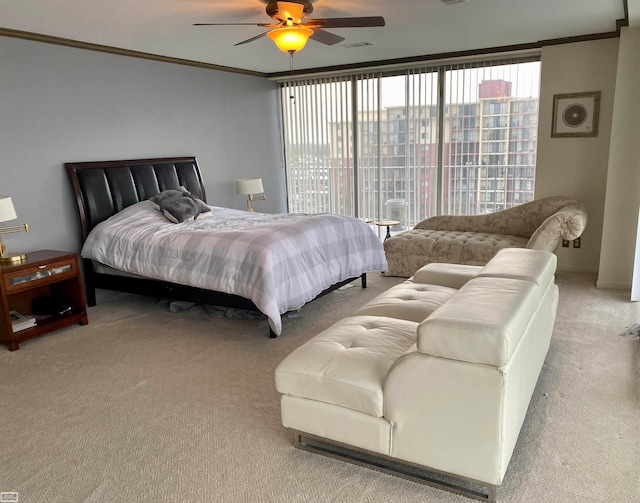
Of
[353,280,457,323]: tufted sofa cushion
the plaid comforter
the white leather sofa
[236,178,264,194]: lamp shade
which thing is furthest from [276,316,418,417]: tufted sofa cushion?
[236,178,264,194]: lamp shade

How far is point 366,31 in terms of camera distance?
469 cm

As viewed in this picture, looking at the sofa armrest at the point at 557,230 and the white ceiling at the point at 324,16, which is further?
the sofa armrest at the point at 557,230

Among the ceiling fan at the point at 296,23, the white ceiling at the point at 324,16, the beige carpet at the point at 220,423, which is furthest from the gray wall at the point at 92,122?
the ceiling fan at the point at 296,23

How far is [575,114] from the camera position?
5.35 metres

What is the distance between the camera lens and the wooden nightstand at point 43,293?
→ 378 centimetres

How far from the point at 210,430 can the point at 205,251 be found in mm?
1746

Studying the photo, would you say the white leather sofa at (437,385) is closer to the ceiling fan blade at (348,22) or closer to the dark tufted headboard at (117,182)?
the ceiling fan blade at (348,22)

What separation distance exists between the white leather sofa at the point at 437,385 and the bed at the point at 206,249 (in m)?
1.33

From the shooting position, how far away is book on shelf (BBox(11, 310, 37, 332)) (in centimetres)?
386

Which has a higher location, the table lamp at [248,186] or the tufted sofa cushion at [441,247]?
the table lamp at [248,186]

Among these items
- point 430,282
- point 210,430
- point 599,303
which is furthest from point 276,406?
point 599,303

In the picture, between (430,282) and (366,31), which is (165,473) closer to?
(430,282)

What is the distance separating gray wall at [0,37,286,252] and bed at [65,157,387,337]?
0.63 ft

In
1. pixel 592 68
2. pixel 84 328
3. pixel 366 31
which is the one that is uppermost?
pixel 366 31
